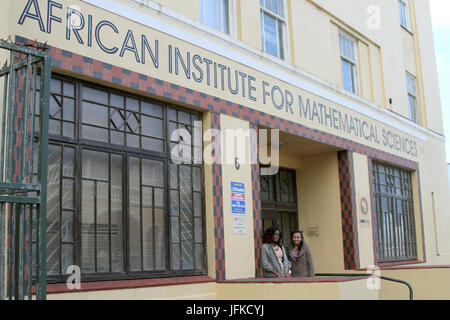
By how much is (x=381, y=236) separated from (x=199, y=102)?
651 cm

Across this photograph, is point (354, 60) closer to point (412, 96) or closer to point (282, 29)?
point (282, 29)

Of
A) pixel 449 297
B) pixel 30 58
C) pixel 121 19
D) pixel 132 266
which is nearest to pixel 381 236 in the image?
pixel 449 297

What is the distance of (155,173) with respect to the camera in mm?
7559

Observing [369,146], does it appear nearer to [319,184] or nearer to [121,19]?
[319,184]

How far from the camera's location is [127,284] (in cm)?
673

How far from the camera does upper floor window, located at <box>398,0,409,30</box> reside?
1590cm

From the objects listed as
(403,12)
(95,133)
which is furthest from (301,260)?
(403,12)

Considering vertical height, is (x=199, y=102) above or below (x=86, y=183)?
above

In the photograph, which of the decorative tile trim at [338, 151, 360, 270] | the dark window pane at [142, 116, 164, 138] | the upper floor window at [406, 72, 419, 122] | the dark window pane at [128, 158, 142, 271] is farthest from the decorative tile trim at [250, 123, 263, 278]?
the upper floor window at [406, 72, 419, 122]

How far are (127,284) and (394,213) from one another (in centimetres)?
857

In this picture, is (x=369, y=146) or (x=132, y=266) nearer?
(x=132, y=266)

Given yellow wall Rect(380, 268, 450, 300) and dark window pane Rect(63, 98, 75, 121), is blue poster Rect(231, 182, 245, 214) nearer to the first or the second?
dark window pane Rect(63, 98, 75, 121)

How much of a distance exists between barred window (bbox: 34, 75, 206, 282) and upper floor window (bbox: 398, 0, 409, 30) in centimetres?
989

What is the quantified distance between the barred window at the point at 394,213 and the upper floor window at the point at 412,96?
184cm
